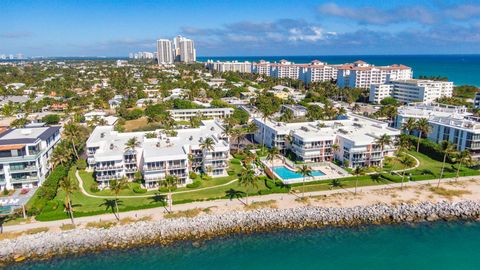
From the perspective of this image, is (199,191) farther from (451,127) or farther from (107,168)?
(451,127)

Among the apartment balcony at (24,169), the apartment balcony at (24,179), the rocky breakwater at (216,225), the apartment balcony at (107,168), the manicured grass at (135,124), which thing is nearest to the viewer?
the rocky breakwater at (216,225)

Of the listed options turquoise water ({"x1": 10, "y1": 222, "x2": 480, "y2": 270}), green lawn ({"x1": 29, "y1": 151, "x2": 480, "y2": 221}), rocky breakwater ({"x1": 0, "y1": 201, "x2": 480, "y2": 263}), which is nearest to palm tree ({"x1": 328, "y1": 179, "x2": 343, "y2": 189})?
green lawn ({"x1": 29, "y1": 151, "x2": 480, "y2": 221})

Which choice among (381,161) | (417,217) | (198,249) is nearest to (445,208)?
(417,217)

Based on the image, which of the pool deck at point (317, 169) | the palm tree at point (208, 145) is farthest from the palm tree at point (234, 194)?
the pool deck at point (317, 169)

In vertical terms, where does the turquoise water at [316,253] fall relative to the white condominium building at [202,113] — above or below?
below

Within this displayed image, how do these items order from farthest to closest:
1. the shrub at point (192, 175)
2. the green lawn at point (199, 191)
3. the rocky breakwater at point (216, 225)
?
the shrub at point (192, 175) → the green lawn at point (199, 191) → the rocky breakwater at point (216, 225)

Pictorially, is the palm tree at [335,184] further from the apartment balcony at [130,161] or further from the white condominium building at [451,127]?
the apartment balcony at [130,161]

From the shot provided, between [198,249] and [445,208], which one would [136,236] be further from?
[445,208]

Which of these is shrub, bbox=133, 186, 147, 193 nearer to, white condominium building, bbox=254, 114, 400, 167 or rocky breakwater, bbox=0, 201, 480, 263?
rocky breakwater, bbox=0, 201, 480, 263
